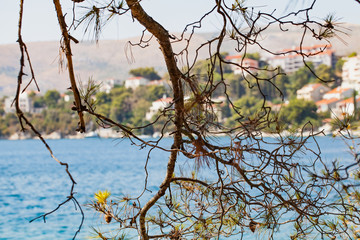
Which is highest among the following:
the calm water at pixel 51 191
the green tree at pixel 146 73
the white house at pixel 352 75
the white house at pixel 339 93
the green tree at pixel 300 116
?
the green tree at pixel 146 73

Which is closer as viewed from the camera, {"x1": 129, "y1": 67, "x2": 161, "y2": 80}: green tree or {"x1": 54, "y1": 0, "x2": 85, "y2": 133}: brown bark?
{"x1": 54, "y1": 0, "x2": 85, "y2": 133}: brown bark

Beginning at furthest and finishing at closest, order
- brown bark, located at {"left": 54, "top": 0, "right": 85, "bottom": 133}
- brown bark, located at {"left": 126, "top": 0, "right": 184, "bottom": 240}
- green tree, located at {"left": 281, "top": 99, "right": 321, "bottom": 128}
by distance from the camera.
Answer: green tree, located at {"left": 281, "top": 99, "right": 321, "bottom": 128} → brown bark, located at {"left": 126, "top": 0, "right": 184, "bottom": 240} → brown bark, located at {"left": 54, "top": 0, "right": 85, "bottom": 133}

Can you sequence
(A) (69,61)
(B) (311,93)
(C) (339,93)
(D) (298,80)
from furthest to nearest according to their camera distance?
(D) (298,80) < (B) (311,93) < (C) (339,93) < (A) (69,61)

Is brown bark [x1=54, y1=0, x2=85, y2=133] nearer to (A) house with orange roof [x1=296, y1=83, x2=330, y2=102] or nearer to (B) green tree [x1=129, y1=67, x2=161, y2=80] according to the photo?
(A) house with orange roof [x1=296, y1=83, x2=330, y2=102]

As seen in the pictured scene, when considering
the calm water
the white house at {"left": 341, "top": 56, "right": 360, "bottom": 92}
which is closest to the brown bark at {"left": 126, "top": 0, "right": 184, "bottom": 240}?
the calm water

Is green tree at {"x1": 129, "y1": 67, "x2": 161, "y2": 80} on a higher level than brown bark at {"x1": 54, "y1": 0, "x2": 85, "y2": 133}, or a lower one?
higher

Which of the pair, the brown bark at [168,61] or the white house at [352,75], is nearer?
the brown bark at [168,61]

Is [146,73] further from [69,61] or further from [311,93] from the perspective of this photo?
[69,61]

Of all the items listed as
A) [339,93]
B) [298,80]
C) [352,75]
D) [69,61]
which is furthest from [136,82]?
[69,61]

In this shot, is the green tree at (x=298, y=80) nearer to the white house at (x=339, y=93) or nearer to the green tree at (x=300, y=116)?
the white house at (x=339, y=93)

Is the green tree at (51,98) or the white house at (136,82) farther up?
the white house at (136,82)

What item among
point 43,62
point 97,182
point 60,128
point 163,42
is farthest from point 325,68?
point 43,62

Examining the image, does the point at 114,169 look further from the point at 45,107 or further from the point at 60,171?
the point at 45,107

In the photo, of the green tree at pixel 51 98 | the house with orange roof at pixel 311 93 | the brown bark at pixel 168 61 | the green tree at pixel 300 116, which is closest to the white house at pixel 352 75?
the house with orange roof at pixel 311 93
